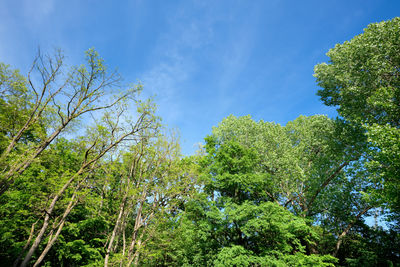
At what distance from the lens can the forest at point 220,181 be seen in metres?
9.84

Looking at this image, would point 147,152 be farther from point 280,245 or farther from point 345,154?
point 345,154

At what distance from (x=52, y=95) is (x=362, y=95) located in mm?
18112

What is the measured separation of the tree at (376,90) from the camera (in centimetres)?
938

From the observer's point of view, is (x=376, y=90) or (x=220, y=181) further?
(x=220, y=181)

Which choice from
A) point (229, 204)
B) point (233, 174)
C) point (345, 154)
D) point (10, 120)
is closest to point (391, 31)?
point (345, 154)

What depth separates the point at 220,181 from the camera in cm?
1644

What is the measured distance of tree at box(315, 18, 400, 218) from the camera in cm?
938

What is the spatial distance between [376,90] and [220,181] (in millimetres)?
12266

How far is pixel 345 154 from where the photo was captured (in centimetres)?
1433

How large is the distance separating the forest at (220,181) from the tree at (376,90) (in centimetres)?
7

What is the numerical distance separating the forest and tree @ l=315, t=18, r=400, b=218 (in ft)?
0.22

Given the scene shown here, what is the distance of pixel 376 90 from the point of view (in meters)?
11.2

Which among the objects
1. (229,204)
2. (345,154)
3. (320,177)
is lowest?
(229,204)

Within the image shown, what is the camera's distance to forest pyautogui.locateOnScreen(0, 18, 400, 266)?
984 centimetres
